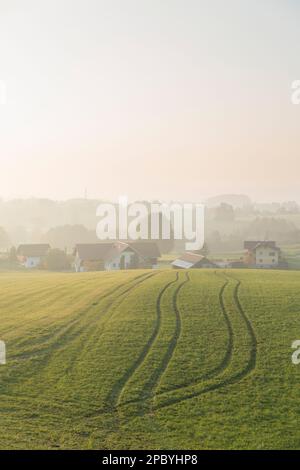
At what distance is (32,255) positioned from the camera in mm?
130625

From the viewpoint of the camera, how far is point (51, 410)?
1127 inches

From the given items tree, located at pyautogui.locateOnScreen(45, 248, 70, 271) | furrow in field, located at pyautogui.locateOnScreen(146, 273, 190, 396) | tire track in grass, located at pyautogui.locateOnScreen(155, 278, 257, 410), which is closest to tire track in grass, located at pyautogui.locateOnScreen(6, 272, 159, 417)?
furrow in field, located at pyautogui.locateOnScreen(146, 273, 190, 396)

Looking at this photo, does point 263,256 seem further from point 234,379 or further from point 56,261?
point 234,379

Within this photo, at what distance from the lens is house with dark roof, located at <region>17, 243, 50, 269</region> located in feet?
425

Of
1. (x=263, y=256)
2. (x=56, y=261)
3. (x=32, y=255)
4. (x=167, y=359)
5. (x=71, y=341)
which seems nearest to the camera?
(x=167, y=359)

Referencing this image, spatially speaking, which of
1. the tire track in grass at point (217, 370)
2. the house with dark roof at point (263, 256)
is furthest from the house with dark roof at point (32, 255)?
the tire track in grass at point (217, 370)

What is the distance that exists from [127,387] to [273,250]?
96.1 m

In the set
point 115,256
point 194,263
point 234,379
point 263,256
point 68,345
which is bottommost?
point 234,379

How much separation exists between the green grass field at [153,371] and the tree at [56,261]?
6504 cm

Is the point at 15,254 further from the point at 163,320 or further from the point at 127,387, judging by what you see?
the point at 127,387

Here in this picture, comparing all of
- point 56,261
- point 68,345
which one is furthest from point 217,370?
point 56,261

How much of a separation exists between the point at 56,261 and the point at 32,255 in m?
14.2
